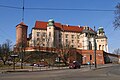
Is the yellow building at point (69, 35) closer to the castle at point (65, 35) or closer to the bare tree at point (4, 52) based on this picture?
the castle at point (65, 35)

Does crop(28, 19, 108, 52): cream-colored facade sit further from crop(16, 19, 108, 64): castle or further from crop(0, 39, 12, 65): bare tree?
crop(0, 39, 12, 65): bare tree

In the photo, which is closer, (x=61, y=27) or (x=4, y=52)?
(x=4, y=52)

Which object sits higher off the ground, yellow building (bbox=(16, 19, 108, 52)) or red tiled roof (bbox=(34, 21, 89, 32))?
red tiled roof (bbox=(34, 21, 89, 32))

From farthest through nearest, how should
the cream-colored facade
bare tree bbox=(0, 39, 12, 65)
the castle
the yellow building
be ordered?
the cream-colored facade → the yellow building → the castle → bare tree bbox=(0, 39, 12, 65)

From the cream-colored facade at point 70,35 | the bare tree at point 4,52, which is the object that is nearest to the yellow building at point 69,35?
the cream-colored facade at point 70,35

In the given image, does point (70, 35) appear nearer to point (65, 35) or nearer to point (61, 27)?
point (65, 35)

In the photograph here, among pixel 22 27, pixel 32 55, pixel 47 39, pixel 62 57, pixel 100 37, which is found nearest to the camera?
pixel 62 57

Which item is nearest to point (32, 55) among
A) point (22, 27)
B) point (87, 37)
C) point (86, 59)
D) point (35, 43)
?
point (35, 43)

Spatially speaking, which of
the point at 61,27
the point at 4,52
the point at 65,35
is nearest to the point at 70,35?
the point at 65,35

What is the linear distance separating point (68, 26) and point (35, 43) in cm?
4909

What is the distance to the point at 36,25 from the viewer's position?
148m

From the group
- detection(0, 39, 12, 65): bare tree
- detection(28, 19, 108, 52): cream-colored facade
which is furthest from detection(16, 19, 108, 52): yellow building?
detection(0, 39, 12, 65): bare tree

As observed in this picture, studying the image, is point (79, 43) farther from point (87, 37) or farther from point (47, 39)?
point (47, 39)

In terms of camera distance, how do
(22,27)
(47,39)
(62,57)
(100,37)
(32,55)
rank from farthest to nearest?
→ (100,37) → (22,27) → (47,39) → (32,55) → (62,57)
